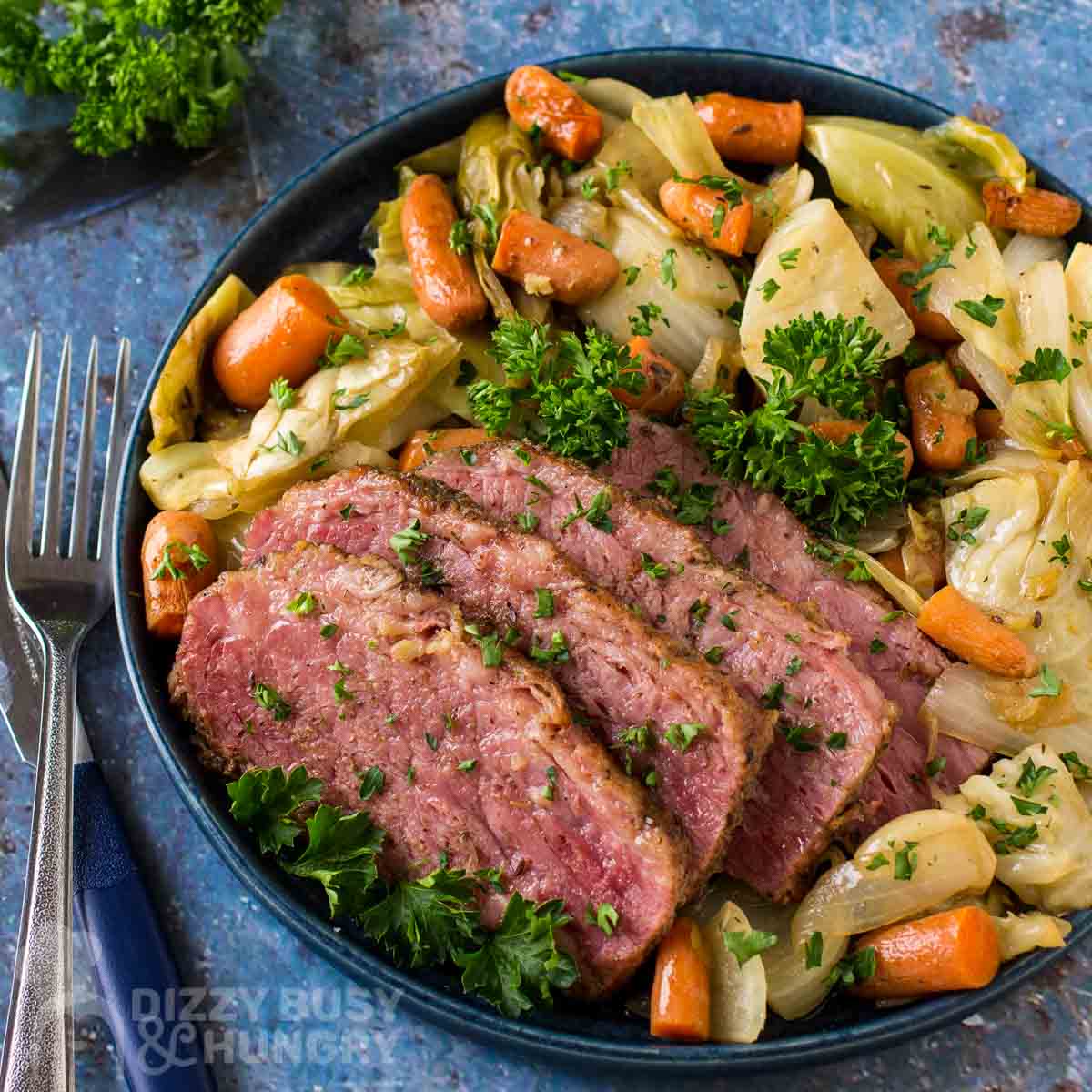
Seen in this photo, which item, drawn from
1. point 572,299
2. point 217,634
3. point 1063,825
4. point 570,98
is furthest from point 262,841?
point 570,98

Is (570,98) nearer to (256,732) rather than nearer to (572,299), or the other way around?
(572,299)

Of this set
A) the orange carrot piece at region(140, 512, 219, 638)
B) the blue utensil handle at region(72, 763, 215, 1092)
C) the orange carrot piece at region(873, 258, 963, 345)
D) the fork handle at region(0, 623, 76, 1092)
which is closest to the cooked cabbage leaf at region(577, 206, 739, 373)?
the orange carrot piece at region(873, 258, 963, 345)

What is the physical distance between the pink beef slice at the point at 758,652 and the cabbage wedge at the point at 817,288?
2.17ft

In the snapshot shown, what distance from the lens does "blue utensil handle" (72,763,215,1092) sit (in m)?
3.42

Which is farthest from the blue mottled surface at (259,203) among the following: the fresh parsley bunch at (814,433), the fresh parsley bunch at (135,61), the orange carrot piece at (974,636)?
the fresh parsley bunch at (814,433)

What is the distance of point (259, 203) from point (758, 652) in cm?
246

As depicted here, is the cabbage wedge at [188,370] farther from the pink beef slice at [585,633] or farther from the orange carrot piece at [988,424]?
the orange carrot piece at [988,424]

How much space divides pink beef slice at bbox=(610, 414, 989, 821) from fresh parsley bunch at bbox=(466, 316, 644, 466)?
14 centimetres

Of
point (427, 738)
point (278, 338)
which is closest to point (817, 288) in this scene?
point (278, 338)

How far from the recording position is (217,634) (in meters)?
3.41

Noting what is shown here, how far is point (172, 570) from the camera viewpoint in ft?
11.6

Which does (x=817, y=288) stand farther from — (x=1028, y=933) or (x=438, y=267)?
(x=1028, y=933)

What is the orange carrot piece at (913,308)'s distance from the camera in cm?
381

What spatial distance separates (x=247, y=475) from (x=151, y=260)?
1.17m
